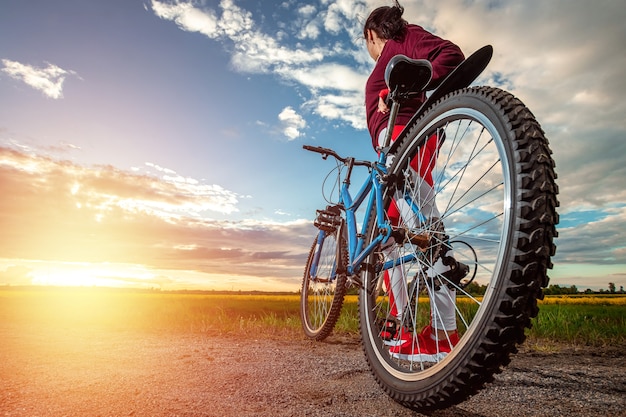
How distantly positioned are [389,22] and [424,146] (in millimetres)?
1576

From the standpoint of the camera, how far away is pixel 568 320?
5.85 metres

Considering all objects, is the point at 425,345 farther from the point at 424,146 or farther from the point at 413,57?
the point at 413,57

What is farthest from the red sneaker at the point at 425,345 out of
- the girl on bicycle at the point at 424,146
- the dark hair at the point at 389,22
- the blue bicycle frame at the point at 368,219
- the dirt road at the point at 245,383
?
the dark hair at the point at 389,22

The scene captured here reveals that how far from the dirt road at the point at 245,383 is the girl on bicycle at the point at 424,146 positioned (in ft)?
1.33

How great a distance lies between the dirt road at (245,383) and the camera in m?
2.19

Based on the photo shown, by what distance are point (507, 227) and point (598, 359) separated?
3.07 m

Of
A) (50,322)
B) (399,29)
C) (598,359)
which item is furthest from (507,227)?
(50,322)

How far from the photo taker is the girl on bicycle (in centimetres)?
277

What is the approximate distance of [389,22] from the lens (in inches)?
146

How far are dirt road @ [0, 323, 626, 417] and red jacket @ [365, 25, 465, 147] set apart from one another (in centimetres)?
209

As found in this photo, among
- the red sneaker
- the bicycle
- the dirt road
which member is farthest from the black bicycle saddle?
the dirt road

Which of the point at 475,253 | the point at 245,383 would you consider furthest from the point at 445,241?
the point at 245,383

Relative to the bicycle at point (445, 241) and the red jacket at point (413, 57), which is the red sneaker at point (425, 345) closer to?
the bicycle at point (445, 241)

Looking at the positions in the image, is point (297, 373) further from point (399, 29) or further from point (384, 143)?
point (399, 29)
